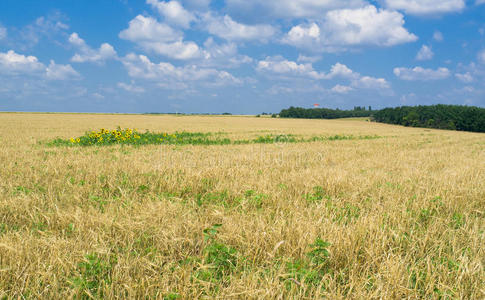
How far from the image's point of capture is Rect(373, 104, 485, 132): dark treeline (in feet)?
254

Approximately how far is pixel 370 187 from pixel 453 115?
321 ft

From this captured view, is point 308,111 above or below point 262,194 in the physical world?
above

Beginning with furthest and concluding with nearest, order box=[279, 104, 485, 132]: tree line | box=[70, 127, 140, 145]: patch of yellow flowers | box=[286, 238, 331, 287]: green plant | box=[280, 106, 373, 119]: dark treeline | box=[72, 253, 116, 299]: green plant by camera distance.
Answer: box=[280, 106, 373, 119]: dark treeline → box=[279, 104, 485, 132]: tree line → box=[70, 127, 140, 145]: patch of yellow flowers → box=[286, 238, 331, 287]: green plant → box=[72, 253, 116, 299]: green plant

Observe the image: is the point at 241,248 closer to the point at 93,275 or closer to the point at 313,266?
the point at 313,266

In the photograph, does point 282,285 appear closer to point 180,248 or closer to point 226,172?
point 180,248

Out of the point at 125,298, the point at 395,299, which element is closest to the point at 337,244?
the point at 395,299

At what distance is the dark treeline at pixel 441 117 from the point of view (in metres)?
77.6

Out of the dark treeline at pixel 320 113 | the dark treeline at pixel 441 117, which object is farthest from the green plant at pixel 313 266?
the dark treeline at pixel 320 113

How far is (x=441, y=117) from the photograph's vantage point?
83.9 metres

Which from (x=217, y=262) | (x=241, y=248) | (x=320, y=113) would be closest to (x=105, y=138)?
(x=241, y=248)

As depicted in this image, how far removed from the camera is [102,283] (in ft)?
6.51

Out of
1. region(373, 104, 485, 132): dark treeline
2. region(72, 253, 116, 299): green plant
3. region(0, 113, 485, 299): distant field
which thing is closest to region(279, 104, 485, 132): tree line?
region(373, 104, 485, 132): dark treeline

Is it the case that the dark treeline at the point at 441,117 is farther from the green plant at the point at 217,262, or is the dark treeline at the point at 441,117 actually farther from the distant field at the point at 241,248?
the green plant at the point at 217,262

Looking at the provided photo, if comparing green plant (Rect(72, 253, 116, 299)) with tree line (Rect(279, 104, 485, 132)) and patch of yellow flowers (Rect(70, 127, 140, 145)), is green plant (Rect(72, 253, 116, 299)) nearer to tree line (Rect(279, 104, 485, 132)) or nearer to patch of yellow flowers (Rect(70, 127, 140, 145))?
patch of yellow flowers (Rect(70, 127, 140, 145))
